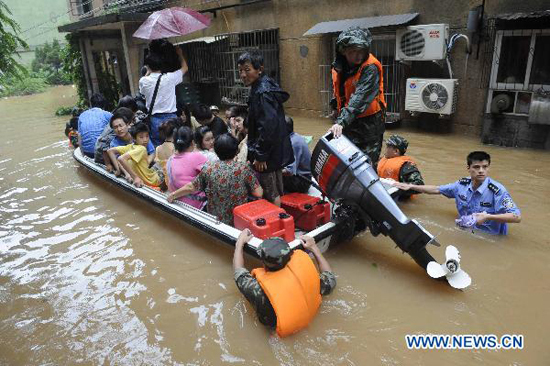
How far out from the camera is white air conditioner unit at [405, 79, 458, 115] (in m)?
6.50

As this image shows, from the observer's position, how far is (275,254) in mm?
2373

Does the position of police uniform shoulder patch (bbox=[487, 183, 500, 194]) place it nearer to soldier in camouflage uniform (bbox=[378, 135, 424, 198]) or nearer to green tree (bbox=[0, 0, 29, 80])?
soldier in camouflage uniform (bbox=[378, 135, 424, 198])

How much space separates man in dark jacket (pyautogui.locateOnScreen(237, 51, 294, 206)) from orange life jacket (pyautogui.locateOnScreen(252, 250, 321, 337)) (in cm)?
98

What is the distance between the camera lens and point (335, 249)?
356cm

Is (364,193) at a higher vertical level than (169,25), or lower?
lower

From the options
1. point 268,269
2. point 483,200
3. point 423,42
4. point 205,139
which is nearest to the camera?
point 268,269

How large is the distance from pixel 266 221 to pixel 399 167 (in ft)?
6.33

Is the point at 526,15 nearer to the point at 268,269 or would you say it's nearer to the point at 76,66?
the point at 268,269

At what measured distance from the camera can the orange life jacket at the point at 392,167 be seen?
427 centimetres

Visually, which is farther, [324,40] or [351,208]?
[324,40]

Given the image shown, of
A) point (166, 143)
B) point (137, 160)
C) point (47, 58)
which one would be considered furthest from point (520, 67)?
point (47, 58)

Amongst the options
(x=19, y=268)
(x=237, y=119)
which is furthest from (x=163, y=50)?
(x=19, y=268)

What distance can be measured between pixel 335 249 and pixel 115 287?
197 cm

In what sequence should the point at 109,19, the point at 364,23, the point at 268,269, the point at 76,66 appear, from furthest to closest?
the point at 76,66 < the point at 109,19 < the point at 364,23 < the point at 268,269
